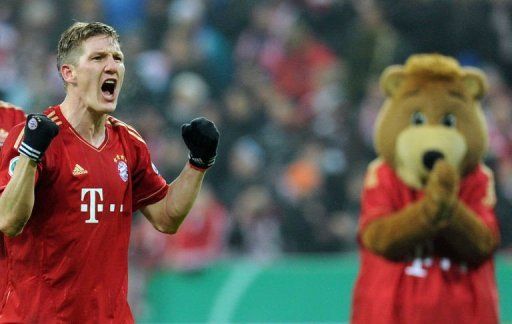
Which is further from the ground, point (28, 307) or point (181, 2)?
point (181, 2)

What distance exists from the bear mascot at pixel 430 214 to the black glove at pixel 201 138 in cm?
146

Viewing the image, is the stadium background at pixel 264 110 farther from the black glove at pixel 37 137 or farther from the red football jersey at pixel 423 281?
the black glove at pixel 37 137

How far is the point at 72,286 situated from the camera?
4004mm

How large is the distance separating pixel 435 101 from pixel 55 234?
2468 mm

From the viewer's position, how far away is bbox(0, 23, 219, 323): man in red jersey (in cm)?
397

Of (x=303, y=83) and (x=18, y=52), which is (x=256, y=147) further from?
(x=18, y=52)

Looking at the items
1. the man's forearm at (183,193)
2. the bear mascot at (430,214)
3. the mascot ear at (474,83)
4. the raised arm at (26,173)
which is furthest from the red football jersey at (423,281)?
the raised arm at (26,173)

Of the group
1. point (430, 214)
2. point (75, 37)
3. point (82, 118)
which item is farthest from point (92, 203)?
point (430, 214)

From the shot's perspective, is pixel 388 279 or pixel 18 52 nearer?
pixel 388 279

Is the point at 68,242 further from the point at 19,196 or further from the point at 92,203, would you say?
the point at 19,196

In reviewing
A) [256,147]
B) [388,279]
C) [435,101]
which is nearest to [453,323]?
[388,279]

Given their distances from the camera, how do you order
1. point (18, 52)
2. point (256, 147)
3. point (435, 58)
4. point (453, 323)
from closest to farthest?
1. point (453, 323)
2. point (435, 58)
3. point (256, 147)
4. point (18, 52)

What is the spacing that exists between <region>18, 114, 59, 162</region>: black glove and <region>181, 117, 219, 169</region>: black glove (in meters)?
0.65

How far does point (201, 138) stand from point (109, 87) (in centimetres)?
40
